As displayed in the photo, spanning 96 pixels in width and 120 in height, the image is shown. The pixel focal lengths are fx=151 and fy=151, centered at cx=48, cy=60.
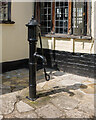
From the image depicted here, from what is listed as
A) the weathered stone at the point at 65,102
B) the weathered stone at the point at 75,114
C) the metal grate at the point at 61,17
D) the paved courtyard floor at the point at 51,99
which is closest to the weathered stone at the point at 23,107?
the paved courtyard floor at the point at 51,99

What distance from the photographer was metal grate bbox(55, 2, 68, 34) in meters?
5.38

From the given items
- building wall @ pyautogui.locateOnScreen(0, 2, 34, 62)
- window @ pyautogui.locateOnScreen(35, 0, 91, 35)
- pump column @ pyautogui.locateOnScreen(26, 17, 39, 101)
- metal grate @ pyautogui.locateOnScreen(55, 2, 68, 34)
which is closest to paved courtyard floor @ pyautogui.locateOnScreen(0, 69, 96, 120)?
pump column @ pyautogui.locateOnScreen(26, 17, 39, 101)

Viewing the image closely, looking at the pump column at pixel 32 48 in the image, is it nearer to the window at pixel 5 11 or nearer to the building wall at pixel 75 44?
the building wall at pixel 75 44

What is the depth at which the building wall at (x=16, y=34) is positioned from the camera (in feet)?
17.6

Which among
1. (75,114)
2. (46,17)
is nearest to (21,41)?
(46,17)

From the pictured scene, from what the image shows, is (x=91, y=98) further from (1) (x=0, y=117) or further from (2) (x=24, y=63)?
(2) (x=24, y=63)

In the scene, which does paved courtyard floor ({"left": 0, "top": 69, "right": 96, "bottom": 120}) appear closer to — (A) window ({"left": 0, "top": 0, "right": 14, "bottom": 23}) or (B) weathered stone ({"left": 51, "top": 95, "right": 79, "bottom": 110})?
(B) weathered stone ({"left": 51, "top": 95, "right": 79, "bottom": 110})

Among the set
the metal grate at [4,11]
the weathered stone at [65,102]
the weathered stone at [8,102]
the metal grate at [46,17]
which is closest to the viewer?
the weathered stone at [8,102]

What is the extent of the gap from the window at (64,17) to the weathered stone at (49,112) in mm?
2850

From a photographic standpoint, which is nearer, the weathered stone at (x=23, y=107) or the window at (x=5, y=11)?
the weathered stone at (x=23, y=107)

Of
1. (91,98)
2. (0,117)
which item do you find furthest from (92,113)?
(0,117)

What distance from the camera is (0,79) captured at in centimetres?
451

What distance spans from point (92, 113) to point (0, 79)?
2905 millimetres

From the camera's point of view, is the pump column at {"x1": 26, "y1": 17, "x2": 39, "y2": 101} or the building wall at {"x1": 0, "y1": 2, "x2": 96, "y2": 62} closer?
the pump column at {"x1": 26, "y1": 17, "x2": 39, "y2": 101}
